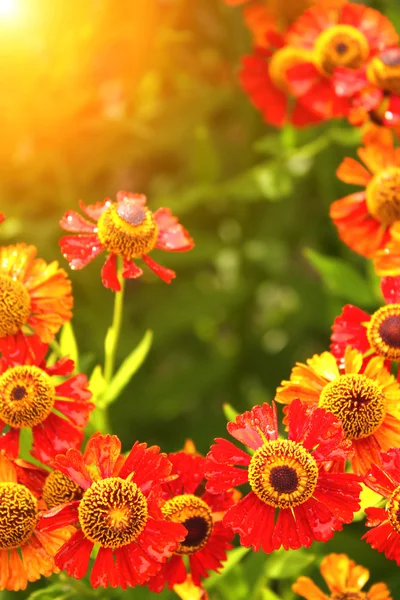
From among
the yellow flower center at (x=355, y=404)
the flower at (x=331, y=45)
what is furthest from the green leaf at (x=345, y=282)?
the yellow flower center at (x=355, y=404)

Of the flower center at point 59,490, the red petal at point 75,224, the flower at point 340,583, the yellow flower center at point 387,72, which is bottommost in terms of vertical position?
the flower at point 340,583

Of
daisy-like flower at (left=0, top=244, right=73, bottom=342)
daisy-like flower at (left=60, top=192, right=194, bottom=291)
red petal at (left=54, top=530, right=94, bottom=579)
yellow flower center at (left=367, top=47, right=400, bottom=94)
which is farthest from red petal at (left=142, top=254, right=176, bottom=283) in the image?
yellow flower center at (left=367, top=47, right=400, bottom=94)

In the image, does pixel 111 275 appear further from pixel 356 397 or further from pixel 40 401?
pixel 356 397

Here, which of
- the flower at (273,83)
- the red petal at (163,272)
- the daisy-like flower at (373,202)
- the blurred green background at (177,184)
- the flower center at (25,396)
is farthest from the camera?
the blurred green background at (177,184)

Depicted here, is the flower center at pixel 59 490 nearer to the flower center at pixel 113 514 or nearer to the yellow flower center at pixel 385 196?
the flower center at pixel 113 514

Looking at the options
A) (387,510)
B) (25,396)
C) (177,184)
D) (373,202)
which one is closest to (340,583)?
(387,510)
